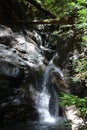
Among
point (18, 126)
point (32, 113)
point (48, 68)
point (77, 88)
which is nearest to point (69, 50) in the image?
point (48, 68)

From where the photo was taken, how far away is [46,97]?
1050 centimetres

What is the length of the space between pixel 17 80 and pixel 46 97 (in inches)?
54.2

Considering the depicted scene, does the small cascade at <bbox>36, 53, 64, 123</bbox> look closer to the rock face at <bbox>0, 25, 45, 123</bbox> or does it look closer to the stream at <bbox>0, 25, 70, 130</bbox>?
the stream at <bbox>0, 25, 70, 130</bbox>

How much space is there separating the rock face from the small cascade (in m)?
0.26

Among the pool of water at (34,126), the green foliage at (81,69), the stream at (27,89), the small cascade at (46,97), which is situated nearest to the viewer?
the green foliage at (81,69)

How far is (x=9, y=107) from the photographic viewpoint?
923 centimetres

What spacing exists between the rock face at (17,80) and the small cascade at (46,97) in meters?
0.26

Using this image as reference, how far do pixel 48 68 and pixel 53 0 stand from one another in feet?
11.7

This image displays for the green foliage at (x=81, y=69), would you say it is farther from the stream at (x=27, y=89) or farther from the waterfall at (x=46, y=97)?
the waterfall at (x=46, y=97)

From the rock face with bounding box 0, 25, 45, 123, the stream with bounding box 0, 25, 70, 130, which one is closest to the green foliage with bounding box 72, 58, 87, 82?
the stream with bounding box 0, 25, 70, 130

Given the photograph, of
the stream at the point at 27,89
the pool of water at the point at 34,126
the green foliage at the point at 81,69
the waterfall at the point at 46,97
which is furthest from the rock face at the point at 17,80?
the green foliage at the point at 81,69

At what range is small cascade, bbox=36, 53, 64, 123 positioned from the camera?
387 inches

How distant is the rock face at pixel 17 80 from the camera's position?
30.5 ft

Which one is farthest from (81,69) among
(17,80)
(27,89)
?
(17,80)
